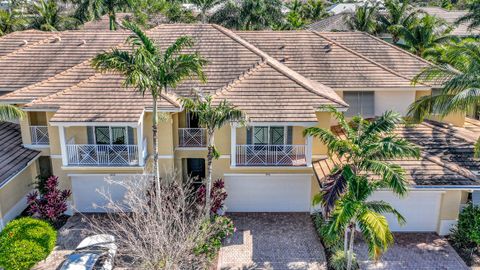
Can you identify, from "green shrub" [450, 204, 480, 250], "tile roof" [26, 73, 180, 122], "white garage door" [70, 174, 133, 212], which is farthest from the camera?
"white garage door" [70, 174, 133, 212]

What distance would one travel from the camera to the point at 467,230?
61.0 ft

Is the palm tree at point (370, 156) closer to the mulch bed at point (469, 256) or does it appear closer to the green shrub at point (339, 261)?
the green shrub at point (339, 261)

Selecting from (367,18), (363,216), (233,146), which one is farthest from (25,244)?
(367,18)

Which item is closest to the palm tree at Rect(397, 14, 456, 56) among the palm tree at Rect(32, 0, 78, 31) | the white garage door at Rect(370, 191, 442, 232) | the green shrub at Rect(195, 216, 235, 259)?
the white garage door at Rect(370, 191, 442, 232)

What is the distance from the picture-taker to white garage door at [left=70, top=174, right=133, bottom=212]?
21.4 meters

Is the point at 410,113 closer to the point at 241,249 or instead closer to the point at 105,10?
the point at 241,249

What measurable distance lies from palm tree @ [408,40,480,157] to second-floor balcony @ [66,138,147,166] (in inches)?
571

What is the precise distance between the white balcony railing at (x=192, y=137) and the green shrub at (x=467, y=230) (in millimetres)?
13126

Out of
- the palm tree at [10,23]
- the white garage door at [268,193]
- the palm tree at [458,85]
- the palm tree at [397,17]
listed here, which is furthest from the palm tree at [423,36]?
the palm tree at [10,23]

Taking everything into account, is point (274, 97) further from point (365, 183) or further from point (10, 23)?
point (10, 23)

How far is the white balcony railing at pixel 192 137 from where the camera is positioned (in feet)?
71.7

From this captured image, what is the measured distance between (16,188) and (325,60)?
64.0ft

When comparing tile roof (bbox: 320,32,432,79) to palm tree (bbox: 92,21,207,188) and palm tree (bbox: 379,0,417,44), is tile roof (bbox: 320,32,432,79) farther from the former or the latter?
palm tree (bbox: 92,21,207,188)

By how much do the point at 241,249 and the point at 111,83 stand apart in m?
10.9
